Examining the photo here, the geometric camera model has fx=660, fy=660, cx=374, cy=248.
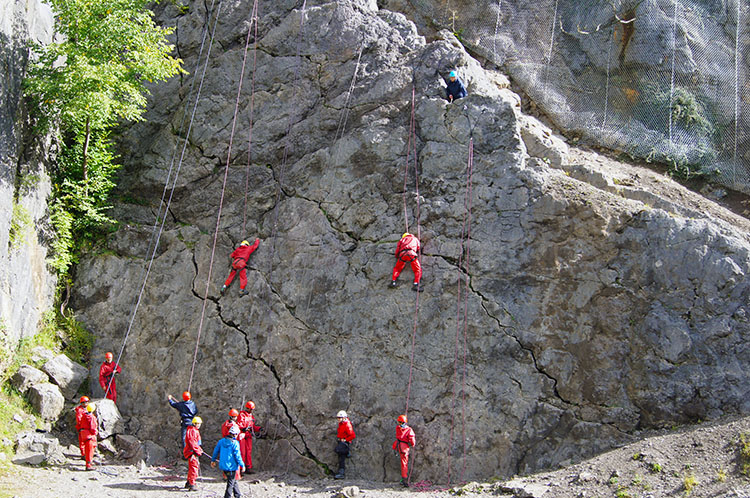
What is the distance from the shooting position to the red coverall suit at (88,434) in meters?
11.3

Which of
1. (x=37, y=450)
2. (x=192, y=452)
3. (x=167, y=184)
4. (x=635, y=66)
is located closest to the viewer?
(x=192, y=452)

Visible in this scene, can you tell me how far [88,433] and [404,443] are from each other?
5437 millimetres

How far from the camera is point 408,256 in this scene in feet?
40.9

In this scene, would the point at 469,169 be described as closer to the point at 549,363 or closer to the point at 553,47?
the point at 549,363

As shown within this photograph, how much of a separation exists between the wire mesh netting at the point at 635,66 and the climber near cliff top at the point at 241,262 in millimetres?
7772

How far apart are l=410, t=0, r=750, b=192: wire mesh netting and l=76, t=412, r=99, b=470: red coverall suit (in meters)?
11.8

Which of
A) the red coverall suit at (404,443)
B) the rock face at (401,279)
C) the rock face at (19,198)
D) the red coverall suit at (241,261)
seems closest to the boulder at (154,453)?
the rock face at (401,279)

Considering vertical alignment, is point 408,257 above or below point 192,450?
above

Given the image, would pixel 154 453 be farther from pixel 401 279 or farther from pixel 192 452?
pixel 401 279

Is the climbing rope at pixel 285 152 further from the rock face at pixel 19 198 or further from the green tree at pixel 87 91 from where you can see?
the rock face at pixel 19 198

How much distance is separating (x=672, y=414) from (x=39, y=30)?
14776 mm

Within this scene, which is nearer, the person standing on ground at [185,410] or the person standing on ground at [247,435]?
the person standing on ground at [185,410]

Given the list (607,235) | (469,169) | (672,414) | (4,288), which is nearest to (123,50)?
(4,288)

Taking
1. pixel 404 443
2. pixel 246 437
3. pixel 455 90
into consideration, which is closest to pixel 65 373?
pixel 246 437
